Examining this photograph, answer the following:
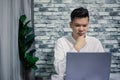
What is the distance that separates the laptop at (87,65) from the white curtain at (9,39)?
4.70ft

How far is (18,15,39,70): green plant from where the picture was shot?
2791mm

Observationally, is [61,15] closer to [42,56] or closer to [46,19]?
[46,19]

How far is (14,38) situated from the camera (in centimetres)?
265

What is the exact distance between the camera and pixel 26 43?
2.87m

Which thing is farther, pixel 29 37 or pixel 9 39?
Answer: pixel 29 37

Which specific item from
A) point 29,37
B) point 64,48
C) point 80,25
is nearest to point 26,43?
point 29,37

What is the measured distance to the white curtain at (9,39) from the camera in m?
2.52

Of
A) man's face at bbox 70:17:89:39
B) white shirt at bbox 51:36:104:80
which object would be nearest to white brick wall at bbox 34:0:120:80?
white shirt at bbox 51:36:104:80

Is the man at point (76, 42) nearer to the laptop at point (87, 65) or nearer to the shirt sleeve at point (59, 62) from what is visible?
the shirt sleeve at point (59, 62)

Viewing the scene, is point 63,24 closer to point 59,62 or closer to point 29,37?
point 29,37

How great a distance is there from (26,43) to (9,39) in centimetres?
33

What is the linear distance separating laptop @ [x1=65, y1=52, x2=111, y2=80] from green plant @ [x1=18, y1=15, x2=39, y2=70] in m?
1.52

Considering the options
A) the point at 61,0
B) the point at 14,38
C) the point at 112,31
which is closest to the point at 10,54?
the point at 14,38

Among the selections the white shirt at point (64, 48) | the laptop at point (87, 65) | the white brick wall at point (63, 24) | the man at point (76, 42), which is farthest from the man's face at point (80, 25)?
the white brick wall at point (63, 24)
